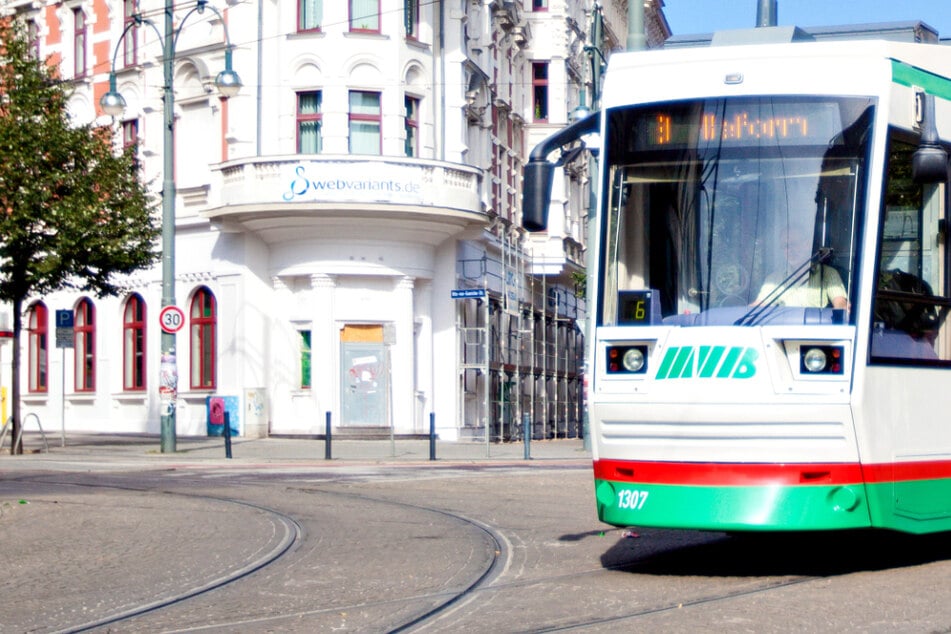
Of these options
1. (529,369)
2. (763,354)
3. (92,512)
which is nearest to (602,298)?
(763,354)

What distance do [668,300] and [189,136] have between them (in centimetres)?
2896

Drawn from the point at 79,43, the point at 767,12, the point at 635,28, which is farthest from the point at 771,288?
the point at 79,43

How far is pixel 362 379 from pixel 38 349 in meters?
11.4

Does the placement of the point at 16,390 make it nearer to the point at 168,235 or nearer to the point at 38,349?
the point at 168,235

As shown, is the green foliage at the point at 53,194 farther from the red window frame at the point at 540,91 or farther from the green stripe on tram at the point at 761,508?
the green stripe on tram at the point at 761,508

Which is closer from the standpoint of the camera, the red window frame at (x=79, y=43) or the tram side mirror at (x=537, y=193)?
the tram side mirror at (x=537, y=193)

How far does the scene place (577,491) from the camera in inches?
749

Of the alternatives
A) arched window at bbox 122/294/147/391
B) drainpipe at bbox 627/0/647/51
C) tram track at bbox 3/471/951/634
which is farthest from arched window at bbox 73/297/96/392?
tram track at bbox 3/471/951/634

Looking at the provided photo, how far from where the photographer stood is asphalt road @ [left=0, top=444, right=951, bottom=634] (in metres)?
8.41

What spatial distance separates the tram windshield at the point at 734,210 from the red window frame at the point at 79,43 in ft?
107

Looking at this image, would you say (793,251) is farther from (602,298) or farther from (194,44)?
(194,44)

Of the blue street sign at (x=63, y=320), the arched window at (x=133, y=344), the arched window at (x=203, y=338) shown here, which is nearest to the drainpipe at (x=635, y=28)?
the blue street sign at (x=63, y=320)

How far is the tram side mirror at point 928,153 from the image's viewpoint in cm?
962

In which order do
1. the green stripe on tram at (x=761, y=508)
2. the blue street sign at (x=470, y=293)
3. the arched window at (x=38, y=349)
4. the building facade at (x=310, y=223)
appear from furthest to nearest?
the arched window at (x=38, y=349), the building facade at (x=310, y=223), the blue street sign at (x=470, y=293), the green stripe on tram at (x=761, y=508)
